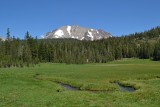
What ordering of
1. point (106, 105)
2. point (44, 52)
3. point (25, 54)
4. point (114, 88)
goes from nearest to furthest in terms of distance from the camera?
1. point (106, 105)
2. point (114, 88)
3. point (25, 54)
4. point (44, 52)

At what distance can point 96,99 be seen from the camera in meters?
35.1

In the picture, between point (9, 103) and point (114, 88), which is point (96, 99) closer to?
point (9, 103)

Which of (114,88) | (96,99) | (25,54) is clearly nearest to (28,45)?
(25,54)

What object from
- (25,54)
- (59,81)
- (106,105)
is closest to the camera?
(106,105)

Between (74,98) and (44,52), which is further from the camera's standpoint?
(44,52)

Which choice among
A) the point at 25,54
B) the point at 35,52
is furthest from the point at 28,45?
the point at 25,54

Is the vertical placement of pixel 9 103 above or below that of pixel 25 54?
below

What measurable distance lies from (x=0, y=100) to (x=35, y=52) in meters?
156

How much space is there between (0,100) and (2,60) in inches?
4611

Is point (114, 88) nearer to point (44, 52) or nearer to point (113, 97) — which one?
point (113, 97)

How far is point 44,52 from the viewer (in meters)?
187

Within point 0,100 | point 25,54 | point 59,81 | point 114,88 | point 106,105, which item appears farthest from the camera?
point 25,54

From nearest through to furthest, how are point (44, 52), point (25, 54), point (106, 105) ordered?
point (106, 105) < point (25, 54) < point (44, 52)

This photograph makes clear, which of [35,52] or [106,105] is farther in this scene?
[35,52]
